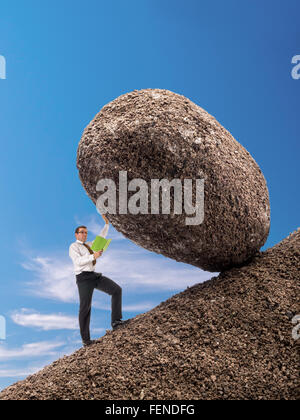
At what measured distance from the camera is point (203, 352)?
5633 mm

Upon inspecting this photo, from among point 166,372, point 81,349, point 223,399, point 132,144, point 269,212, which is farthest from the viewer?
A: point 269,212

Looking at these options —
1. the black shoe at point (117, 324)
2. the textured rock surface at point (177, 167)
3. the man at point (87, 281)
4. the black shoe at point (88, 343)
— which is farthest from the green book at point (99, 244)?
the black shoe at point (88, 343)

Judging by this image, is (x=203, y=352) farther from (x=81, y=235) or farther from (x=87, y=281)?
(x=81, y=235)

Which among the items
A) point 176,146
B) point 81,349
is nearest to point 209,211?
point 176,146

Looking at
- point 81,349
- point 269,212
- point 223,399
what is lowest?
point 223,399

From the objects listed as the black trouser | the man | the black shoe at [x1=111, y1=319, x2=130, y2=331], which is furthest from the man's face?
the black shoe at [x1=111, y1=319, x2=130, y2=331]

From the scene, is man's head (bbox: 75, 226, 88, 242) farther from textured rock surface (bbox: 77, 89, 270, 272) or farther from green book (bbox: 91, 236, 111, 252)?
textured rock surface (bbox: 77, 89, 270, 272)

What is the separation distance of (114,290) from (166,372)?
1.90 meters

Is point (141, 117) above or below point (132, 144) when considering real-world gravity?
above

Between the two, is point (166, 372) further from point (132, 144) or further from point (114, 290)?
point (132, 144)

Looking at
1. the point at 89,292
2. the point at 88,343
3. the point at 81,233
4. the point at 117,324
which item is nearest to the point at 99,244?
the point at 81,233

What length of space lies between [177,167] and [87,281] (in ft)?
7.64

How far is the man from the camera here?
6.69 m

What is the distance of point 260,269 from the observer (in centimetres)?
697
